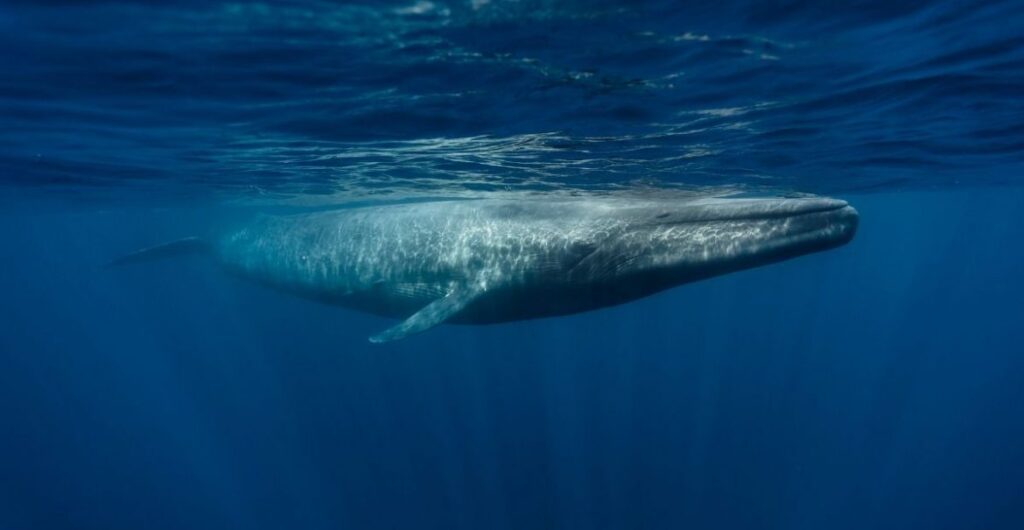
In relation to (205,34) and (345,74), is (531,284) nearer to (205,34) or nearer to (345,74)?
(345,74)

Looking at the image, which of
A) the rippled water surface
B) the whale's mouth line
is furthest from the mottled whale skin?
the rippled water surface

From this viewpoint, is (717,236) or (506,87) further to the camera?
(506,87)

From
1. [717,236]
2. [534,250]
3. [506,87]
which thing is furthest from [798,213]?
[506,87]

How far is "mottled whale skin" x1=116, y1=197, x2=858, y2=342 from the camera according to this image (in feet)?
23.4

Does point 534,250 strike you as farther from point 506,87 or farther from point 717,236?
point 506,87

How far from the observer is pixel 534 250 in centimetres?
910

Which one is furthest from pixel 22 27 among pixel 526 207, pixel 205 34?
pixel 526 207

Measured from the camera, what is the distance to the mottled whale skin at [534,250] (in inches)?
281

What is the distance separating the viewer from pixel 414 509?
24656 mm

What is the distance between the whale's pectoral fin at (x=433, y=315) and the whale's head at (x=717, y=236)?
87.7 inches

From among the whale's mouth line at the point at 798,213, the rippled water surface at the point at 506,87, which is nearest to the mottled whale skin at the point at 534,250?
the whale's mouth line at the point at 798,213

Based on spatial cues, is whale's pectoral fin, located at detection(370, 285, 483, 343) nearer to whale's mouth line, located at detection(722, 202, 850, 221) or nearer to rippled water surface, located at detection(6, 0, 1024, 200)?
rippled water surface, located at detection(6, 0, 1024, 200)

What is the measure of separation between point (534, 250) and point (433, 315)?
1.81m

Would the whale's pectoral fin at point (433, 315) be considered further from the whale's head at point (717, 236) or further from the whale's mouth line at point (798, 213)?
the whale's mouth line at point (798, 213)
